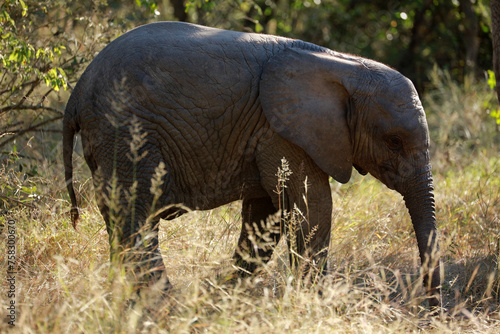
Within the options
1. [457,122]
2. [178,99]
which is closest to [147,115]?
[178,99]

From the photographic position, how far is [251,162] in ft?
14.4

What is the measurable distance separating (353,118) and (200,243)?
4.44 feet

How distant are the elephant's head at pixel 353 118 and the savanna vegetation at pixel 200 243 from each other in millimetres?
544

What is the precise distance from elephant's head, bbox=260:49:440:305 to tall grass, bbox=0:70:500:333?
0.38m

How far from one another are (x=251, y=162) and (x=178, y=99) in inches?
27.4

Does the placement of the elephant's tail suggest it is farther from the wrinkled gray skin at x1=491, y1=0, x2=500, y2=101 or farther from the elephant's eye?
the wrinkled gray skin at x1=491, y1=0, x2=500, y2=101

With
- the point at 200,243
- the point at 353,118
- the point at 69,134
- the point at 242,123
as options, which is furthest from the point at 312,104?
the point at 69,134

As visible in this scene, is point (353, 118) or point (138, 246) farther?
point (353, 118)

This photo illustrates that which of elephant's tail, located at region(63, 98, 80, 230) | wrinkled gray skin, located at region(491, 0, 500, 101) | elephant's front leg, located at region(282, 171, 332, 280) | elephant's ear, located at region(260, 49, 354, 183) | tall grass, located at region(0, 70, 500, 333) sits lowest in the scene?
tall grass, located at region(0, 70, 500, 333)

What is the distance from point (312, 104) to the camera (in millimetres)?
4281

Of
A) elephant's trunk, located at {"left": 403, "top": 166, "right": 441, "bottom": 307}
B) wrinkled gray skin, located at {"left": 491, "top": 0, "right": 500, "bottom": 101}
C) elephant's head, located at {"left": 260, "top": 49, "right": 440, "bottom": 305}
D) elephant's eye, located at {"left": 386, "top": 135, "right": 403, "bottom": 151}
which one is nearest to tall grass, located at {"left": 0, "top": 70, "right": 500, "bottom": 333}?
elephant's trunk, located at {"left": 403, "top": 166, "right": 441, "bottom": 307}

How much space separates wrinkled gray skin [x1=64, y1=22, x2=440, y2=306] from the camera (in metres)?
4.04

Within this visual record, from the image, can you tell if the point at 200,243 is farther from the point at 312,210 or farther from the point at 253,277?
the point at 312,210

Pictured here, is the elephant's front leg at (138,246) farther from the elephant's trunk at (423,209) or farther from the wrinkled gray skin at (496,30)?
the wrinkled gray skin at (496,30)
